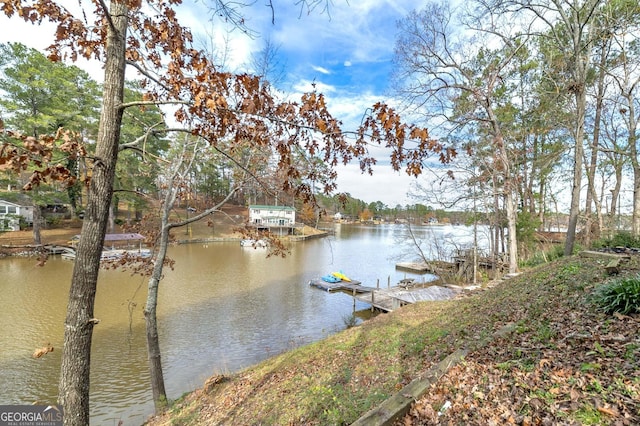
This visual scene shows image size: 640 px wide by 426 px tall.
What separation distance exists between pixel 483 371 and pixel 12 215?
34.6 metres

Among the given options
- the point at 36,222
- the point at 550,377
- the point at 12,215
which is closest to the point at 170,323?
the point at 550,377

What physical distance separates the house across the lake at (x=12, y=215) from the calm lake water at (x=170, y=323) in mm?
3441

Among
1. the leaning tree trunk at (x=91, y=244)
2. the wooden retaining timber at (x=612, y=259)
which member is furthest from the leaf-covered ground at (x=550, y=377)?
the leaning tree trunk at (x=91, y=244)

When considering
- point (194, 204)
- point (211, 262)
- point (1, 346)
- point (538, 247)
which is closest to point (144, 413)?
point (194, 204)

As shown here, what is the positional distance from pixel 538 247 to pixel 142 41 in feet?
67.9

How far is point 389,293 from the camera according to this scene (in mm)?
14750

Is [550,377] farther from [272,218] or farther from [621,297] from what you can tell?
[272,218]

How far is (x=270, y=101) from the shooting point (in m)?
2.61

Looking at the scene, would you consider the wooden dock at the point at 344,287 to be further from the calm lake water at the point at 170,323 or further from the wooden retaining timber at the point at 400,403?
the wooden retaining timber at the point at 400,403

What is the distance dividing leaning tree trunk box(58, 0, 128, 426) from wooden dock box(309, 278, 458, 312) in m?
12.2

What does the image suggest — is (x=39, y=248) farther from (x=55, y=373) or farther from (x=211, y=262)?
(x=211, y=262)

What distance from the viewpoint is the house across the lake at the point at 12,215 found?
23141 millimetres

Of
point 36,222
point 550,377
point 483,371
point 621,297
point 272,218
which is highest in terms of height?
point 272,218

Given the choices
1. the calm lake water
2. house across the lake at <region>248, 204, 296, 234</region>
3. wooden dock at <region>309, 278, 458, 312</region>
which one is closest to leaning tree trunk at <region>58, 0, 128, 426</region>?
the calm lake water
